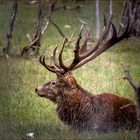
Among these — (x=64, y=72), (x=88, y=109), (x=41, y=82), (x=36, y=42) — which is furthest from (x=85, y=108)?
(x=36, y=42)

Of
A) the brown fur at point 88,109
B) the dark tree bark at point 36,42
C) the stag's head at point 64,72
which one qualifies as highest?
the dark tree bark at point 36,42

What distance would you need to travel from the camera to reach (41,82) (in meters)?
11.5

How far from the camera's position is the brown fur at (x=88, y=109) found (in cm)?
806

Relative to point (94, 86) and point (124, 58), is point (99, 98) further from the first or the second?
point (124, 58)

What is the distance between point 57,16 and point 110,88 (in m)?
12.4

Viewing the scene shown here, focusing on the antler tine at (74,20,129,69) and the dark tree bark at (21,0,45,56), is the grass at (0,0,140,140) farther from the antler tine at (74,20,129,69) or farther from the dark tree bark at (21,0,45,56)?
the antler tine at (74,20,129,69)

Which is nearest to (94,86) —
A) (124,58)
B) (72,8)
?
(124,58)

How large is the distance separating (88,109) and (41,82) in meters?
3.41

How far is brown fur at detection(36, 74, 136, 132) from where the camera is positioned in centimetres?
806

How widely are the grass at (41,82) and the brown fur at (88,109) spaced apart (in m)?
0.20

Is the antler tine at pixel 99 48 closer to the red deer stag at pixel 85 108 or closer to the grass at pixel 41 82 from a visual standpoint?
the red deer stag at pixel 85 108

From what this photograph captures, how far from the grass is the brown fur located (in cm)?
20

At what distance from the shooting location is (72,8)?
25.2m

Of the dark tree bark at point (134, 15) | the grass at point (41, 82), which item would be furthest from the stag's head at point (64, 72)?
the dark tree bark at point (134, 15)
